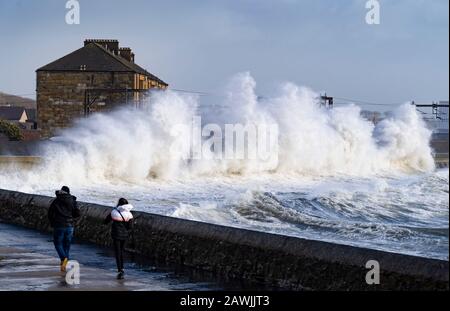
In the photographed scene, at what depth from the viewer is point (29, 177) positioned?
31938 millimetres

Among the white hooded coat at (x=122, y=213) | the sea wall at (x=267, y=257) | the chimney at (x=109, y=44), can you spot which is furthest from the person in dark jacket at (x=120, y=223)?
the chimney at (x=109, y=44)

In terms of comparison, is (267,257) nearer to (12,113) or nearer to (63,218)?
(63,218)

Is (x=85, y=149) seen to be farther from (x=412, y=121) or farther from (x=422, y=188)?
(x=412, y=121)

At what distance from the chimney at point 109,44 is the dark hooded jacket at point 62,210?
5512 cm

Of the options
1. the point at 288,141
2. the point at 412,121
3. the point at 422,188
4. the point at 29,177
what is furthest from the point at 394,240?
the point at 412,121

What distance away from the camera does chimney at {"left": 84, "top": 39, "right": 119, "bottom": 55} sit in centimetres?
6394

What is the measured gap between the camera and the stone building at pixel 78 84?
196 ft

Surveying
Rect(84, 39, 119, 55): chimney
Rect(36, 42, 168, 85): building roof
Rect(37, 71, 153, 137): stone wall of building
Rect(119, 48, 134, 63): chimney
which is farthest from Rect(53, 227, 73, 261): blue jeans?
Rect(119, 48, 134, 63): chimney

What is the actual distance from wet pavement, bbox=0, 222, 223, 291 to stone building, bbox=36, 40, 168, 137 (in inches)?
1904

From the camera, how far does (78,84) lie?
60969 mm

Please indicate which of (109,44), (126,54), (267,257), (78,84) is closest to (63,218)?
(267,257)

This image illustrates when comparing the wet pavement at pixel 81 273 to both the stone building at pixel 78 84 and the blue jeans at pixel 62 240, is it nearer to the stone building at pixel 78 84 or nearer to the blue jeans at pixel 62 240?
the blue jeans at pixel 62 240

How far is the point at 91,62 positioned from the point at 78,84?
192 cm

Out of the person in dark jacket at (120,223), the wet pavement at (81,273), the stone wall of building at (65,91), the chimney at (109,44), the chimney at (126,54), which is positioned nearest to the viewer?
the wet pavement at (81,273)
